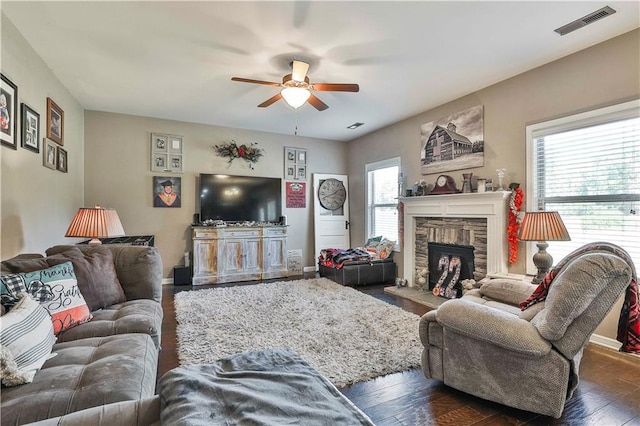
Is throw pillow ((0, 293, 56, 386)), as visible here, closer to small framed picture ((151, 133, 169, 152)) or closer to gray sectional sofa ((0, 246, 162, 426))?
gray sectional sofa ((0, 246, 162, 426))

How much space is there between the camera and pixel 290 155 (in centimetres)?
608

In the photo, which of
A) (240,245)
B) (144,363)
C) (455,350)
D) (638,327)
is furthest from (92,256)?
(638,327)

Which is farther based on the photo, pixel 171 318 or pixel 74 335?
pixel 171 318

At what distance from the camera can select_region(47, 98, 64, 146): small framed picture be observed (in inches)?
127

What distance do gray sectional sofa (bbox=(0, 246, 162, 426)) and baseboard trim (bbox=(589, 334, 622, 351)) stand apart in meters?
3.49

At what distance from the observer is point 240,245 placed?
5.26 meters

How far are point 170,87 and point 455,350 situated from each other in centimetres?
407

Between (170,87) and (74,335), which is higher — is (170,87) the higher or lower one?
the higher one

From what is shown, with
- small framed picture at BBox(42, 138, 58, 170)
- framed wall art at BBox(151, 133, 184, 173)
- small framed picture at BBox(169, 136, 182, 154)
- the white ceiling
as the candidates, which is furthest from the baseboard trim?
small framed picture at BBox(169, 136, 182, 154)

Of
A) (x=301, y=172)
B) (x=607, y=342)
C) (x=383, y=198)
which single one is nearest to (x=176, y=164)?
(x=301, y=172)

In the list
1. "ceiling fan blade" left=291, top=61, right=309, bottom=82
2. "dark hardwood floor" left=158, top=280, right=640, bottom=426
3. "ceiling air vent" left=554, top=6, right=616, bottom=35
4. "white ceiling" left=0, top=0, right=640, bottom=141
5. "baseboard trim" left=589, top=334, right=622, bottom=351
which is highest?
"white ceiling" left=0, top=0, right=640, bottom=141

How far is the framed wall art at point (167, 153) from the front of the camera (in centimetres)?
505

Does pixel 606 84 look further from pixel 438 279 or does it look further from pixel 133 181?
pixel 133 181

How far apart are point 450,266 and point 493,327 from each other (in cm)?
259
